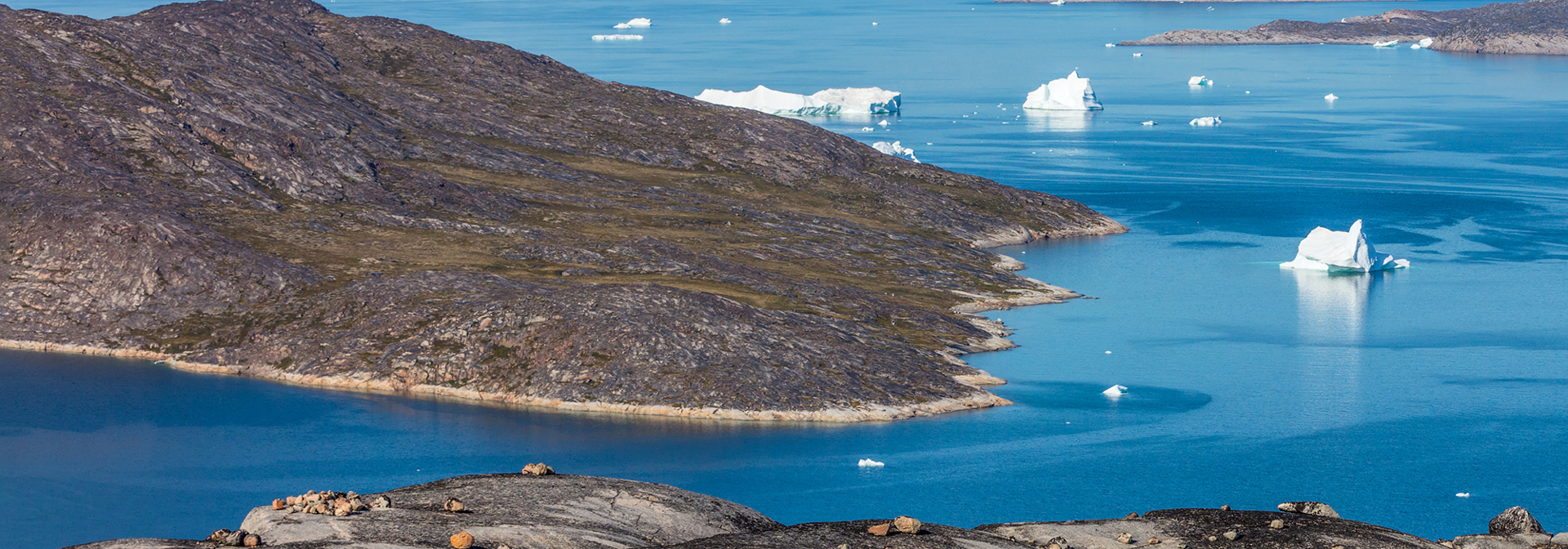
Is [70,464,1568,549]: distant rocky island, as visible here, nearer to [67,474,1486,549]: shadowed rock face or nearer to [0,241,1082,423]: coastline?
[67,474,1486,549]: shadowed rock face

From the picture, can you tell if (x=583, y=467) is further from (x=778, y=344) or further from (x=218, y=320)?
(x=218, y=320)

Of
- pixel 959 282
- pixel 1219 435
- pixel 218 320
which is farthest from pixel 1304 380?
pixel 218 320

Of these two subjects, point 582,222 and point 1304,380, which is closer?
point 1304,380

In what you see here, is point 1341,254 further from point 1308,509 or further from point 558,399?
point 1308,509

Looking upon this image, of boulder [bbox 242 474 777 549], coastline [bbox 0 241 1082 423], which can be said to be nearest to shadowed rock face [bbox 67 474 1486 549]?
boulder [bbox 242 474 777 549]

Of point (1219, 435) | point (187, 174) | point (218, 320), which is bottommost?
point (1219, 435)

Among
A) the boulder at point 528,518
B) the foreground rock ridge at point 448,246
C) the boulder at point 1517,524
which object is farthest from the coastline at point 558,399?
the boulder at point 1517,524
